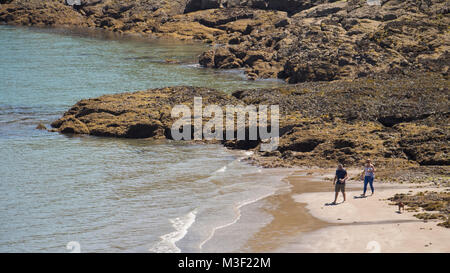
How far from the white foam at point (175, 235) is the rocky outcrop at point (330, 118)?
8.70 metres

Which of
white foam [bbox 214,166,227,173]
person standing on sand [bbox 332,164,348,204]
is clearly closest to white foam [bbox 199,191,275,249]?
person standing on sand [bbox 332,164,348,204]

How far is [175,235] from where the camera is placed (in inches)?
805

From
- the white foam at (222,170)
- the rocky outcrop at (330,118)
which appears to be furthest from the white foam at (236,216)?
the rocky outcrop at (330,118)

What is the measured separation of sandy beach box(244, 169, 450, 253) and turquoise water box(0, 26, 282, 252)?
1.39m

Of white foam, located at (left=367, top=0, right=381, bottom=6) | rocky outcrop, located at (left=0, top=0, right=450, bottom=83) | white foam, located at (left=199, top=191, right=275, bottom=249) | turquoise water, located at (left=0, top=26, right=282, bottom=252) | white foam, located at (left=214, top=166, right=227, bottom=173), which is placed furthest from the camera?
white foam, located at (left=367, top=0, right=381, bottom=6)

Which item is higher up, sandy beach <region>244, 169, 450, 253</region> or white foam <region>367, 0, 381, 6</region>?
white foam <region>367, 0, 381, 6</region>

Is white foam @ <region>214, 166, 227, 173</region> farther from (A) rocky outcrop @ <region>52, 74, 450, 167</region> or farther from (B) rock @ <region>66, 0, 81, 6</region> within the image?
(B) rock @ <region>66, 0, 81, 6</region>

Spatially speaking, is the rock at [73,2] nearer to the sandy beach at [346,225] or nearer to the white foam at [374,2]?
the white foam at [374,2]

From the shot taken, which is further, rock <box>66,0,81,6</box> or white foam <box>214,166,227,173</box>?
rock <box>66,0,81,6</box>

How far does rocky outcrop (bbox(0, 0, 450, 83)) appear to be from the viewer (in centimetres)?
5466

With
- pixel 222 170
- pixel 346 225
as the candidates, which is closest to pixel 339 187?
pixel 346 225

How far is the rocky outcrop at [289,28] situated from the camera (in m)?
54.7

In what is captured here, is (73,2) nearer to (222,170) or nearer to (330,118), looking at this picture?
(330,118)
